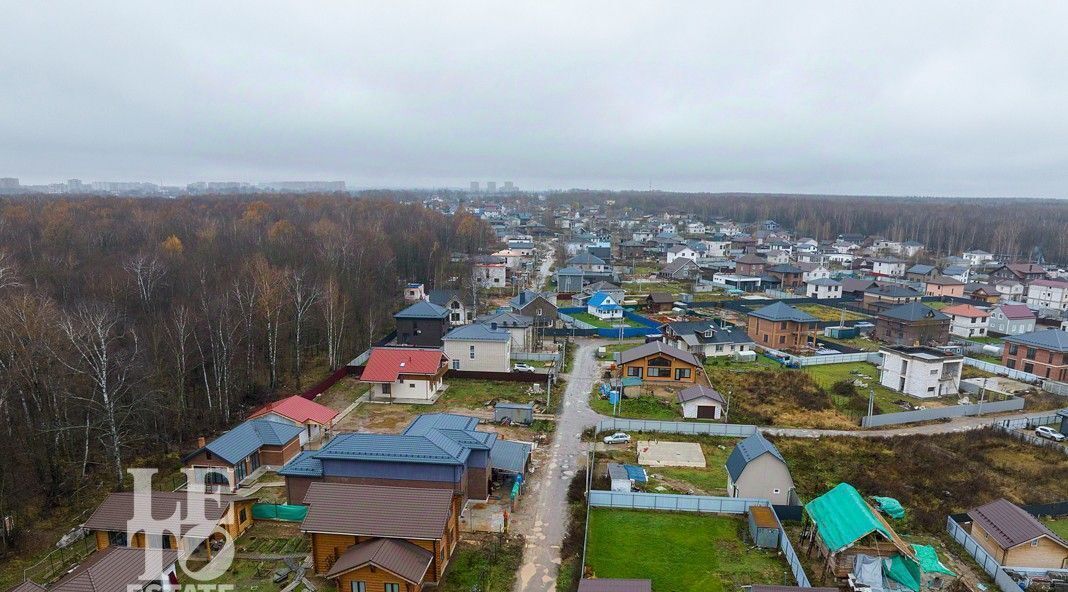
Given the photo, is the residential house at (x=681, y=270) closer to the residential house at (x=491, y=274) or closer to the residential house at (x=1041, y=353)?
the residential house at (x=491, y=274)

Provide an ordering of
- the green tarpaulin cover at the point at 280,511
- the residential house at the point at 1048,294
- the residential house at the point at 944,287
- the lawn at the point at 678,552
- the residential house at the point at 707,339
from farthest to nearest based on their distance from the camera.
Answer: the residential house at the point at 944,287
the residential house at the point at 1048,294
the residential house at the point at 707,339
the green tarpaulin cover at the point at 280,511
the lawn at the point at 678,552

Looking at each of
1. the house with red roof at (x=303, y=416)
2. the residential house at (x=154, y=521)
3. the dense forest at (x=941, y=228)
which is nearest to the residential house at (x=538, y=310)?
the house with red roof at (x=303, y=416)

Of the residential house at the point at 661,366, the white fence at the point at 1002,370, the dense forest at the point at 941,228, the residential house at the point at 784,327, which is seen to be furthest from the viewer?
the dense forest at the point at 941,228

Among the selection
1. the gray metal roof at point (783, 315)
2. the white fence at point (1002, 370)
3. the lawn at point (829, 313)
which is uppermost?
the gray metal roof at point (783, 315)

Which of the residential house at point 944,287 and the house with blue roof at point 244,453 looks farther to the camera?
the residential house at point 944,287

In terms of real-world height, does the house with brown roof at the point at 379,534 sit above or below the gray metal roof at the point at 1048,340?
below

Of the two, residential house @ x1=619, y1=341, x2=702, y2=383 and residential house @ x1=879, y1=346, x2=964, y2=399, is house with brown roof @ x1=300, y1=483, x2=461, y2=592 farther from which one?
residential house @ x1=879, y1=346, x2=964, y2=399

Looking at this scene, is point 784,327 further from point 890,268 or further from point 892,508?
point 890,268
